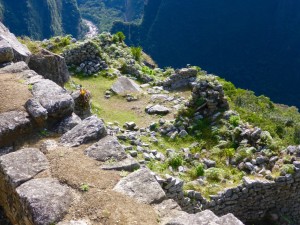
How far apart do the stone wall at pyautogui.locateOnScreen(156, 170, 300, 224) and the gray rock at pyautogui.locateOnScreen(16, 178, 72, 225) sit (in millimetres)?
3718

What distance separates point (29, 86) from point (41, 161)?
2.14 m

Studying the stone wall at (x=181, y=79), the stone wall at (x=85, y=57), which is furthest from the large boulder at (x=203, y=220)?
the stone wall at (x=85, y=57)

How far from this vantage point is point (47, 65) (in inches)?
448

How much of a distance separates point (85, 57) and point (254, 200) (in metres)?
11.9

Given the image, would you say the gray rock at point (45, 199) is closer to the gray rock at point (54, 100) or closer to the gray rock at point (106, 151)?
the gray rock at point (106, 151)

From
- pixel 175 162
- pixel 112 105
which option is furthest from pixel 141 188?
pixel 112 105

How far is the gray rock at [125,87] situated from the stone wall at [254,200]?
8.16 meters

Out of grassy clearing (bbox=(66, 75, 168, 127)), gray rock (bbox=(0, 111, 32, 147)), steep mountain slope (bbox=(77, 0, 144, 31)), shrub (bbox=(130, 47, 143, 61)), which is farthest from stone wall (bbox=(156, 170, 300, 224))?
steep mountain slope (bbox=(77, 0, 144, 31))

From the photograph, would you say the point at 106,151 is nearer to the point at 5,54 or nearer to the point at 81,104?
the point at 5,54

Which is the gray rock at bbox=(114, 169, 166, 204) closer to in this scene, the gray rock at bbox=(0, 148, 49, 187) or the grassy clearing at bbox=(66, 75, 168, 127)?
the gray rock at bbox=(0, 148, 49, 187)

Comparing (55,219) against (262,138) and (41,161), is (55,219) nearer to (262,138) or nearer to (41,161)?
(41,161)

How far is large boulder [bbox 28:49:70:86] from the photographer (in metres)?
10.9

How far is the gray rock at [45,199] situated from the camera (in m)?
4.12

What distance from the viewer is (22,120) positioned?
577 cm
